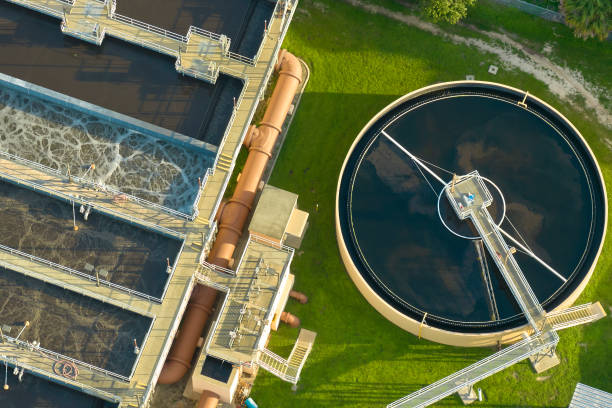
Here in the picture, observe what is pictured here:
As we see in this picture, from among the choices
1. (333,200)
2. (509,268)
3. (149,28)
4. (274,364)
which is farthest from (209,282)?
(509,268)

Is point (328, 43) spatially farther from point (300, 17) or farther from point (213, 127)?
point (213, 127)

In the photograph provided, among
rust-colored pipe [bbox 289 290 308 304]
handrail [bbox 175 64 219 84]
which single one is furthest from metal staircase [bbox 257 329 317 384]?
handrail [bbox 175 64 219 84]

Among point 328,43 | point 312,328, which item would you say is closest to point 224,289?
point 312,328

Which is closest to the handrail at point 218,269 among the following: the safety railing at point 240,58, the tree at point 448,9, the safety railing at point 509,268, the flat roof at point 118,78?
the flat roof at point 118,78

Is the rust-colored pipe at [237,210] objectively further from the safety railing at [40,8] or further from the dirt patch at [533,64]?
the safety railing at [40,8]

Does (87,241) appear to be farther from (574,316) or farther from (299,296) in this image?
(574,316)
